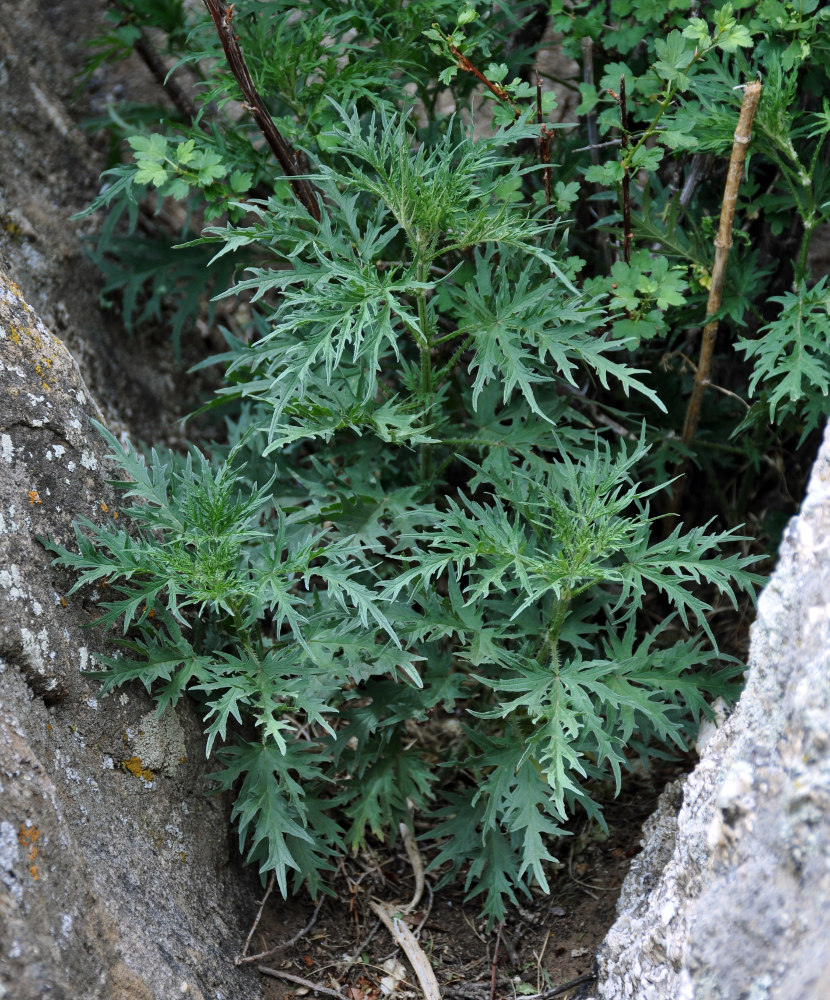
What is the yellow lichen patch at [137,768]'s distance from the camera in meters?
2.07

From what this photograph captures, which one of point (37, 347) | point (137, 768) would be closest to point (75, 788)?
point (137, 768)

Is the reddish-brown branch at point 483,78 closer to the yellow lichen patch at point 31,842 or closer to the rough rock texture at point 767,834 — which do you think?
the rough rock texture at point 767,834

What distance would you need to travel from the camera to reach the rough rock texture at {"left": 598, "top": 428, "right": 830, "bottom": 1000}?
138 centimetres

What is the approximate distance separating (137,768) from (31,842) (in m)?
0.42

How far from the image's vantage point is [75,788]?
1.91 metres

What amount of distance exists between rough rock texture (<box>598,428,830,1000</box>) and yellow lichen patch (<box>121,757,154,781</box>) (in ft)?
3.65

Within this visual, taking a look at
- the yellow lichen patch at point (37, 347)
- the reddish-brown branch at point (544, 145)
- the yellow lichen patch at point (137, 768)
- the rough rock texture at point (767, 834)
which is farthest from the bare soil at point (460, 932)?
the reddish-brown branch at point (544, 145)

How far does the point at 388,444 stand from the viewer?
257 cm

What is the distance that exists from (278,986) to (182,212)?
276cm

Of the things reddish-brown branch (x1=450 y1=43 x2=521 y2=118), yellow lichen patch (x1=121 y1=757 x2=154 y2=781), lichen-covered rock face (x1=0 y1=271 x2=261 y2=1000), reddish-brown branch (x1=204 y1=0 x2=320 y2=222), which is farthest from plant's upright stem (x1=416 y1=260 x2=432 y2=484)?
yellow lichen patch (x1=121 y1=757 x2=154 y2=781)

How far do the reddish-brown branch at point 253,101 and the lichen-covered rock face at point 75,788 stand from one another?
2.42ft

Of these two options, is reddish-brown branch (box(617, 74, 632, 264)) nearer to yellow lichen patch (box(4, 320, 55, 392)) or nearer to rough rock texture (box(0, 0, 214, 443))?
yellow lichen patch (box(4, 320, 55, 392))

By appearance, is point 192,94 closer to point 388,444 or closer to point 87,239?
point 87,239

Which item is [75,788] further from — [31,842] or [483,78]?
[483,78]
